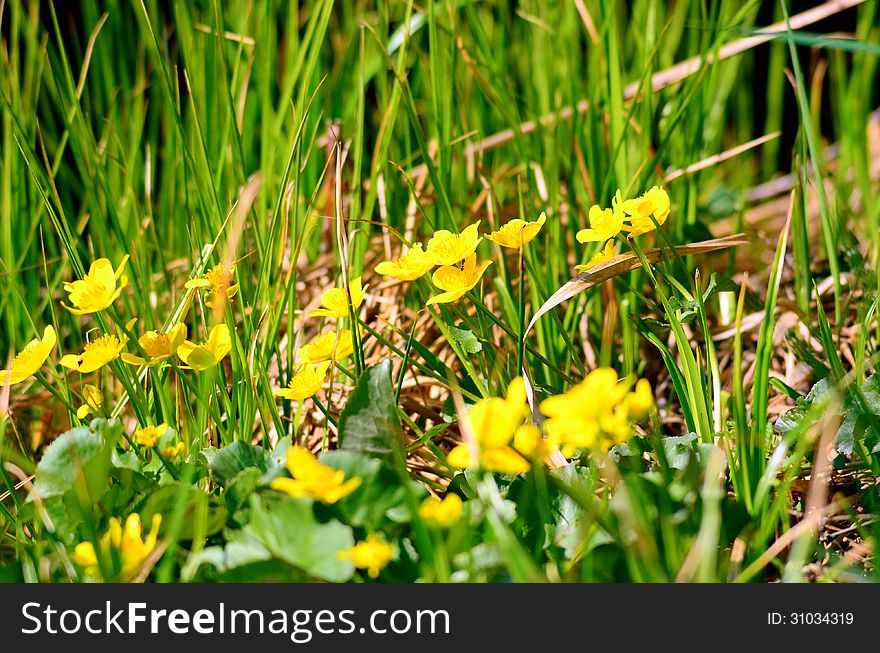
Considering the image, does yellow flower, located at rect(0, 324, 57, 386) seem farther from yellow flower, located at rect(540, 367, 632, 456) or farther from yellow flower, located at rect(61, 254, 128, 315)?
yellow flower, located at rect(540, 367, 632, 456)

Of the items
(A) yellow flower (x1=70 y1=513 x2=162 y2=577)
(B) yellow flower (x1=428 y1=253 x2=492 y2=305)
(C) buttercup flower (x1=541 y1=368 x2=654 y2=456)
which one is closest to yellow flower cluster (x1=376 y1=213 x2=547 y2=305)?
(B) yellow flower (x1=428 y1=253 x2=492 y2=305)

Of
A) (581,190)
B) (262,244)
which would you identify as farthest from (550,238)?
(262,244)

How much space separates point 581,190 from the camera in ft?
4.81

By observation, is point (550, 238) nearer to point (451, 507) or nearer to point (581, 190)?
point (581, 190)

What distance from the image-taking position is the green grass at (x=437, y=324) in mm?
718

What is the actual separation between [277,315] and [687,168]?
716 millimetres

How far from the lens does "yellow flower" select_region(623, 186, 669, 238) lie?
32.2 inches

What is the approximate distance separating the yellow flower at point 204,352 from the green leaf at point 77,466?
102mm

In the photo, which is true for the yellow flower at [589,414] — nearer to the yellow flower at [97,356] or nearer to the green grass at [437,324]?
the green grass at [437,324]

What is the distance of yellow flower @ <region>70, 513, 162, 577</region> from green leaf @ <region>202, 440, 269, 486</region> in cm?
12

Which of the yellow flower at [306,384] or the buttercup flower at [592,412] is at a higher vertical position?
the yellow flower at [306,384]

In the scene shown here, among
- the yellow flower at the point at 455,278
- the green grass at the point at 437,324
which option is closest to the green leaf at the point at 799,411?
the green grass at the point at 437,324

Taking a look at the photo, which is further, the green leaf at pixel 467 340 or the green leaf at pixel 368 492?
the green leaf at pixel 467 340

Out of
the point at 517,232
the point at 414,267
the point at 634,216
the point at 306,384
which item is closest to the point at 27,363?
the point at 306,384
